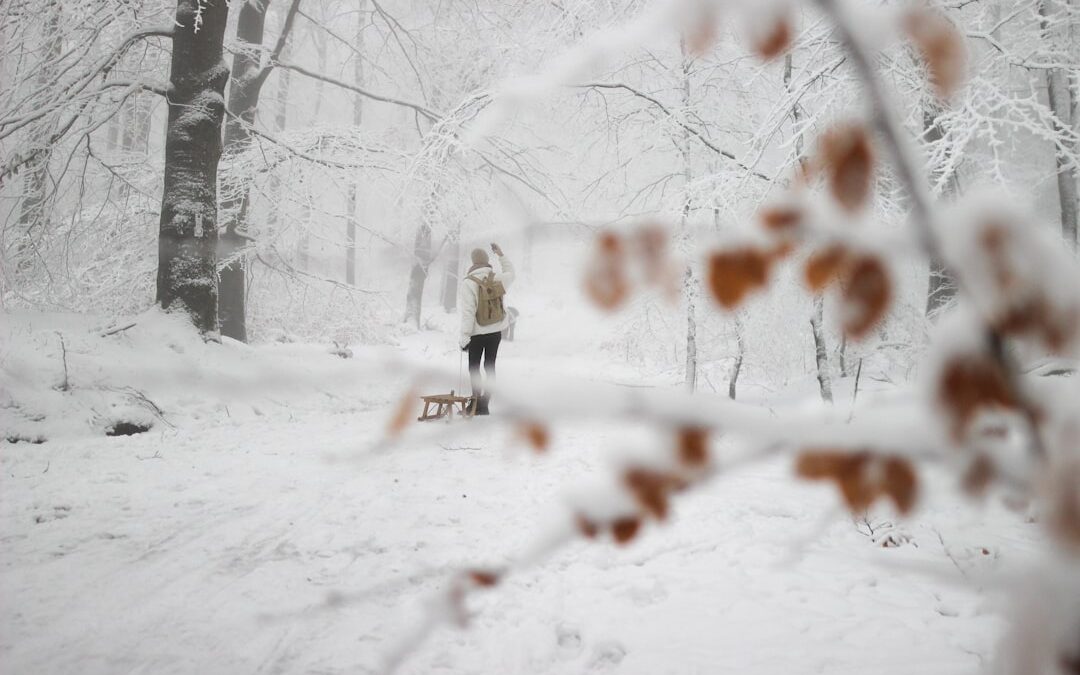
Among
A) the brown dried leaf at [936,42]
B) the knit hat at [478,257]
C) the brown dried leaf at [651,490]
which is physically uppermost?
the knit hat at [478,257]

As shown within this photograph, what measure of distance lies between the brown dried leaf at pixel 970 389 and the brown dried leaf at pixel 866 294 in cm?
10

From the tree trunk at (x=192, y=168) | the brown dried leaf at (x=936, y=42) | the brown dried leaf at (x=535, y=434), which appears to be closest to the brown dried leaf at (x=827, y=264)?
the brown dried leaf at (x=936, y=42)

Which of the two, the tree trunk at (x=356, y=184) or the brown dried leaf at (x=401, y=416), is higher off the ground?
the tree trunk at (x=356, y=184)

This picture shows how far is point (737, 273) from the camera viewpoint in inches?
26.3

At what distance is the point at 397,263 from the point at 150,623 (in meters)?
2.07

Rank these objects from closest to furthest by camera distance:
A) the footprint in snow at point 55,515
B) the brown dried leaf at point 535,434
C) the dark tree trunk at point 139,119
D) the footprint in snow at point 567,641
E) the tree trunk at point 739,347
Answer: the brown dried leaf at point 535,434, the footprint in snow at point 567,641, the footprint in snow at point 55,515, the tree trunk at point 739,347, the dark tree trunk at point 139,119

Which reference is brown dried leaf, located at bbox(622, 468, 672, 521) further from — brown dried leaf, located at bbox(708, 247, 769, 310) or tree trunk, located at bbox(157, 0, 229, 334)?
tree trunk, located at bbox(157, 0, 229, 334)

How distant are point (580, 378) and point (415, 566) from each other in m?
1.61

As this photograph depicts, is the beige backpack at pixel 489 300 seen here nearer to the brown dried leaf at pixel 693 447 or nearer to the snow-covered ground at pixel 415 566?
the snow-covered ground at pixel 415 566

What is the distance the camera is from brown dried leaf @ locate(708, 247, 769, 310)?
0.66 metres

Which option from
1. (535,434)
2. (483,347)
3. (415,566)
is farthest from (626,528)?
(483,347)

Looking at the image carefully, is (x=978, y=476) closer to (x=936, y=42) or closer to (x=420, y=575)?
(x=936, y=42)

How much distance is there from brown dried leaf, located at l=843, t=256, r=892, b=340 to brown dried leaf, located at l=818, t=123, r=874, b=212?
2.7 inches

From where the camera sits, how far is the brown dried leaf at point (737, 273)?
662 mm
